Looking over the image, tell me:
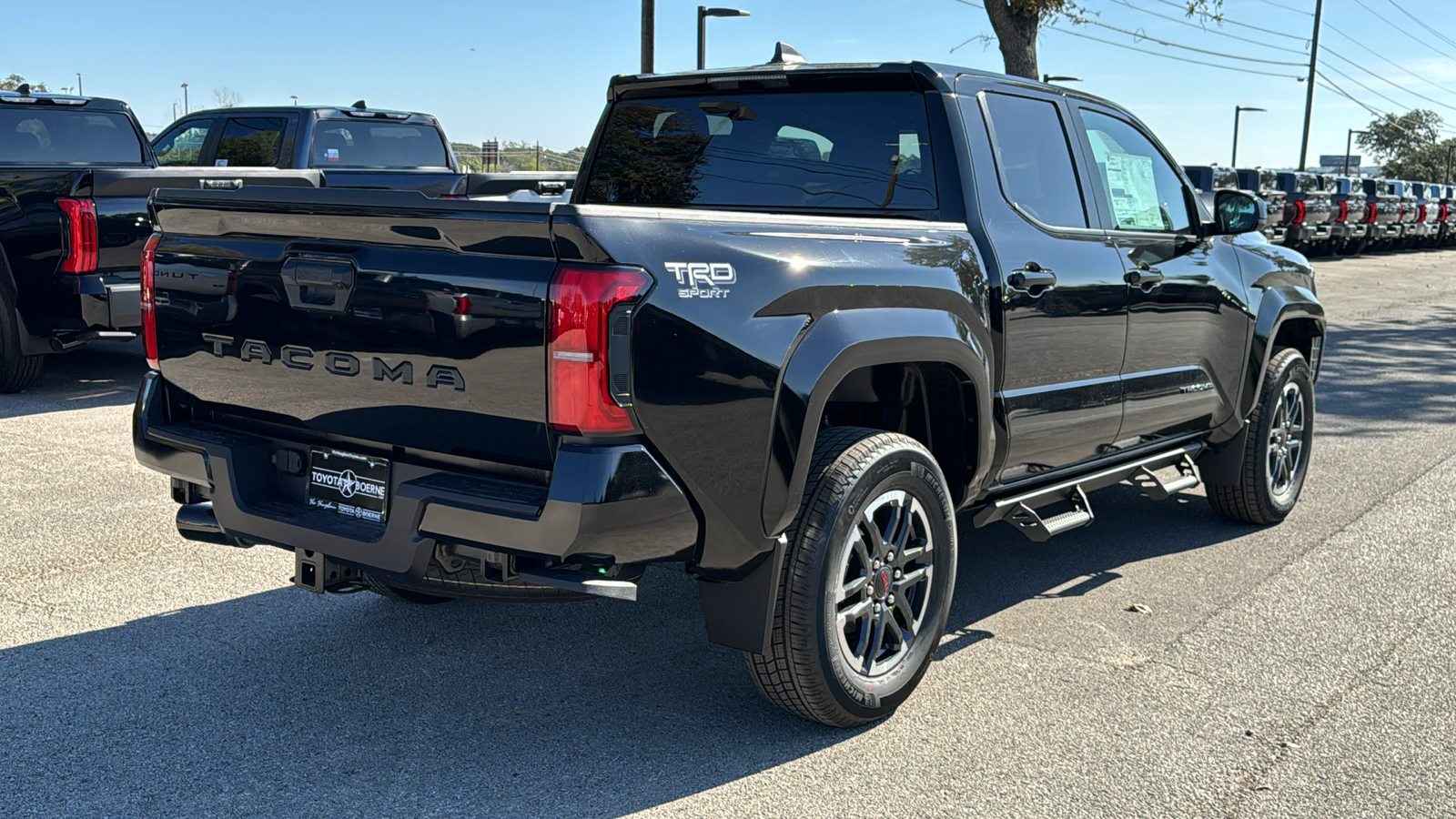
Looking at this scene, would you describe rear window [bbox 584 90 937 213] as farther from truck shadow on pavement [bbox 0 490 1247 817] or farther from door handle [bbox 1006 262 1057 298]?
truck shadow on pavement [bbox 0 490 1247 817]

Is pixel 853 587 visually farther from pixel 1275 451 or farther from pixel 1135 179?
pixel 1275 451

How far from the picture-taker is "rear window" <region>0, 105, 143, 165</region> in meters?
10.2

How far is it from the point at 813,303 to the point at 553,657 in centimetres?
163

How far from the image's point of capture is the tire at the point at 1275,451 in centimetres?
614

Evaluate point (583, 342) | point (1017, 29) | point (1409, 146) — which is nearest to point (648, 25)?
point (1017, 29)

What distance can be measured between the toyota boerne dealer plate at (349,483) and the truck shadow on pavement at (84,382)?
5905mm

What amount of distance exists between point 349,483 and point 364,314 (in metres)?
0.48

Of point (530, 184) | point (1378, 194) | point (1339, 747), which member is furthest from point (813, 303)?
point (1378, 194)

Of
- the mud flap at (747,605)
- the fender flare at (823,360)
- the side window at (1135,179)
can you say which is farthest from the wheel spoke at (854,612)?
the side window at (1135,179)

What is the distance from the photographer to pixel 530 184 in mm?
7145

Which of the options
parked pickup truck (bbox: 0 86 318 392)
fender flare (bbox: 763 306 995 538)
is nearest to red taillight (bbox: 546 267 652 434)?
fender flare (bbox: 763 306 995 538)

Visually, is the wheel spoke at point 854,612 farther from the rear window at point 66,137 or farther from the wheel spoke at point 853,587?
the rear window at point 66,137

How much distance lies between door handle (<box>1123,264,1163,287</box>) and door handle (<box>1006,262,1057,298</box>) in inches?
25.1

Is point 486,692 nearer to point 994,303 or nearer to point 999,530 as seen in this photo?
point 994,303
